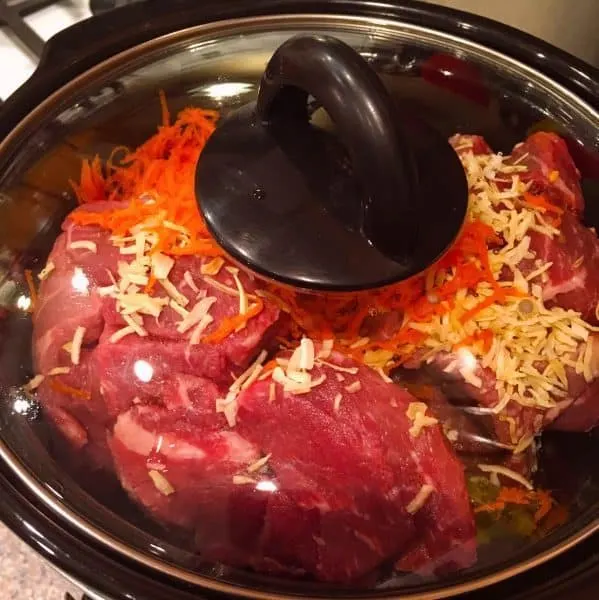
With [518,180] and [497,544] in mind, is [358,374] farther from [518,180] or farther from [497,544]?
[518,180]

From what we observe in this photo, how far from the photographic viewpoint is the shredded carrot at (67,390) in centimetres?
91

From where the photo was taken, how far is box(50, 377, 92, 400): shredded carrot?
91 cm

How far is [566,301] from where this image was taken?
3.19 feet

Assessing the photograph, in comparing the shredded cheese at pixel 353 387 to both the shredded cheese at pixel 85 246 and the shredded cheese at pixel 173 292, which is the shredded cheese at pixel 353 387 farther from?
the shredded cheese at pixel 85 246

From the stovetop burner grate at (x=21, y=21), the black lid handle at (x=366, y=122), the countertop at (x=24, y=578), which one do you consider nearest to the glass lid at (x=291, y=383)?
the black lid handle at (x=366, y=122)

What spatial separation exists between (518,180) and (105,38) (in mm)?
628

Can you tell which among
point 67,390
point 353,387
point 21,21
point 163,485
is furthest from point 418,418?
point 21,21

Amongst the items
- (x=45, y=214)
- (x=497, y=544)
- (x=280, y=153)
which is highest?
(x=280, y=153)

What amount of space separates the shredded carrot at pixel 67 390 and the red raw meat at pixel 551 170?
65 cm

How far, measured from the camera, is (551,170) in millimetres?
1079

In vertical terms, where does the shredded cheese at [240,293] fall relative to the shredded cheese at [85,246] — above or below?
below

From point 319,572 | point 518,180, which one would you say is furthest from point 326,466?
point 518,180

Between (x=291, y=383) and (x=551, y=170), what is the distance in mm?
Result: 503

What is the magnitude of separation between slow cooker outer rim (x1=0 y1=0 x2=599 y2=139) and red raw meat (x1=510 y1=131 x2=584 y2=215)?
8 centimetres
